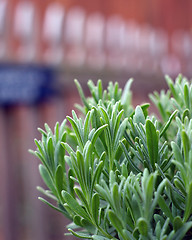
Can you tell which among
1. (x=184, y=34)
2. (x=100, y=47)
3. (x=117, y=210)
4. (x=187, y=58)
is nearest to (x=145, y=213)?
(x=117, y=210)

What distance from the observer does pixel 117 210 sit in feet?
0.95

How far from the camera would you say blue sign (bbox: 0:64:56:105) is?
4.24 ft

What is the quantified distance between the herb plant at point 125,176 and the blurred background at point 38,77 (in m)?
0.99

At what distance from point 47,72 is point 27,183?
387 millimetres

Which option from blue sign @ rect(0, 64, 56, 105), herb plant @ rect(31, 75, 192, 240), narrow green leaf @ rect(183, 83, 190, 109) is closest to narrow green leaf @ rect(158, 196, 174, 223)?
herb plant @ rect(31, 75, 192, 240)

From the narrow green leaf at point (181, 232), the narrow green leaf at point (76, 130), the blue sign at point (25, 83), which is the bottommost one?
the narrow green leaf at point (181, 232)

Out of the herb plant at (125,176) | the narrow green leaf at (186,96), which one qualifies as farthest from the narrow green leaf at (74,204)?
the narrow green leaf at (186,96)

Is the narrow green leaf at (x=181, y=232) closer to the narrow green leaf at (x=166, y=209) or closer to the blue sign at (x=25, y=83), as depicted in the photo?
the narrow green leaf at (x=166, y=209)

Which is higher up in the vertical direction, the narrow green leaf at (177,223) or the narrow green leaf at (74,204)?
the narrow green leaf at (74,204)

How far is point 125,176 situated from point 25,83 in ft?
3.48

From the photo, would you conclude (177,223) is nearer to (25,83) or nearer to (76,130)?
(76,130)

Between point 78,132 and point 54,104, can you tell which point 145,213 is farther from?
point 54,104

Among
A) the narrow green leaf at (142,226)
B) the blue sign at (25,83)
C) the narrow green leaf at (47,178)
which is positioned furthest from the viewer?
the blue sign at (25,83)

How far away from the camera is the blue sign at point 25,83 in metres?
1.29
